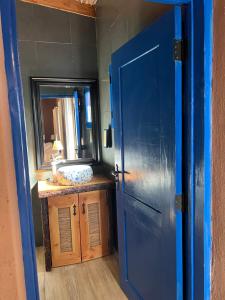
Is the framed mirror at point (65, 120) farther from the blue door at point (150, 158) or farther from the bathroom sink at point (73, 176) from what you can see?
the blue door at point (150, 158)

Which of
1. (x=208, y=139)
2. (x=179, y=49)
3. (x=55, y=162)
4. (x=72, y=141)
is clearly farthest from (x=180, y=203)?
(x=72, y=141)

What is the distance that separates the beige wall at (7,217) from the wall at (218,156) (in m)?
0.85

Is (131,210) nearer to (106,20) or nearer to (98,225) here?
(98,225)

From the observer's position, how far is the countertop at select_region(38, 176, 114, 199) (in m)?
2.15

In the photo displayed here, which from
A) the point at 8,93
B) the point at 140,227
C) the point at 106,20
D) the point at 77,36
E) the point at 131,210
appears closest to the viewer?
the point at 8,93

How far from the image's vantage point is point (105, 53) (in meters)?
2.49

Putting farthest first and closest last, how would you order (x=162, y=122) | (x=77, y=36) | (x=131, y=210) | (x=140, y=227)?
(x=77, y=36), (x=131, y=210), (x=140, y=227), (x=162, y=122)

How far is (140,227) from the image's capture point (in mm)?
1606

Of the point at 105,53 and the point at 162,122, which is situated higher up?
the point at 105,53

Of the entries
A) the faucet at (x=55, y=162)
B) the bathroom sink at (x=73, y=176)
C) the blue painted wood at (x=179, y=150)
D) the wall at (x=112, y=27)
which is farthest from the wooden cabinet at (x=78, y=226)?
the blue painted wood at (x=179, y=150)

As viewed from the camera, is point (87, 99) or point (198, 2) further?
point (87, 99)

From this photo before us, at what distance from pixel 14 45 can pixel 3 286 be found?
0.79 m

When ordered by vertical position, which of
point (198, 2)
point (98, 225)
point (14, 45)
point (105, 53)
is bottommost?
point (98, 225)

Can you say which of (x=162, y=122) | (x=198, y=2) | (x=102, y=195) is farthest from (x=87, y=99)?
(x=198, y=2)
